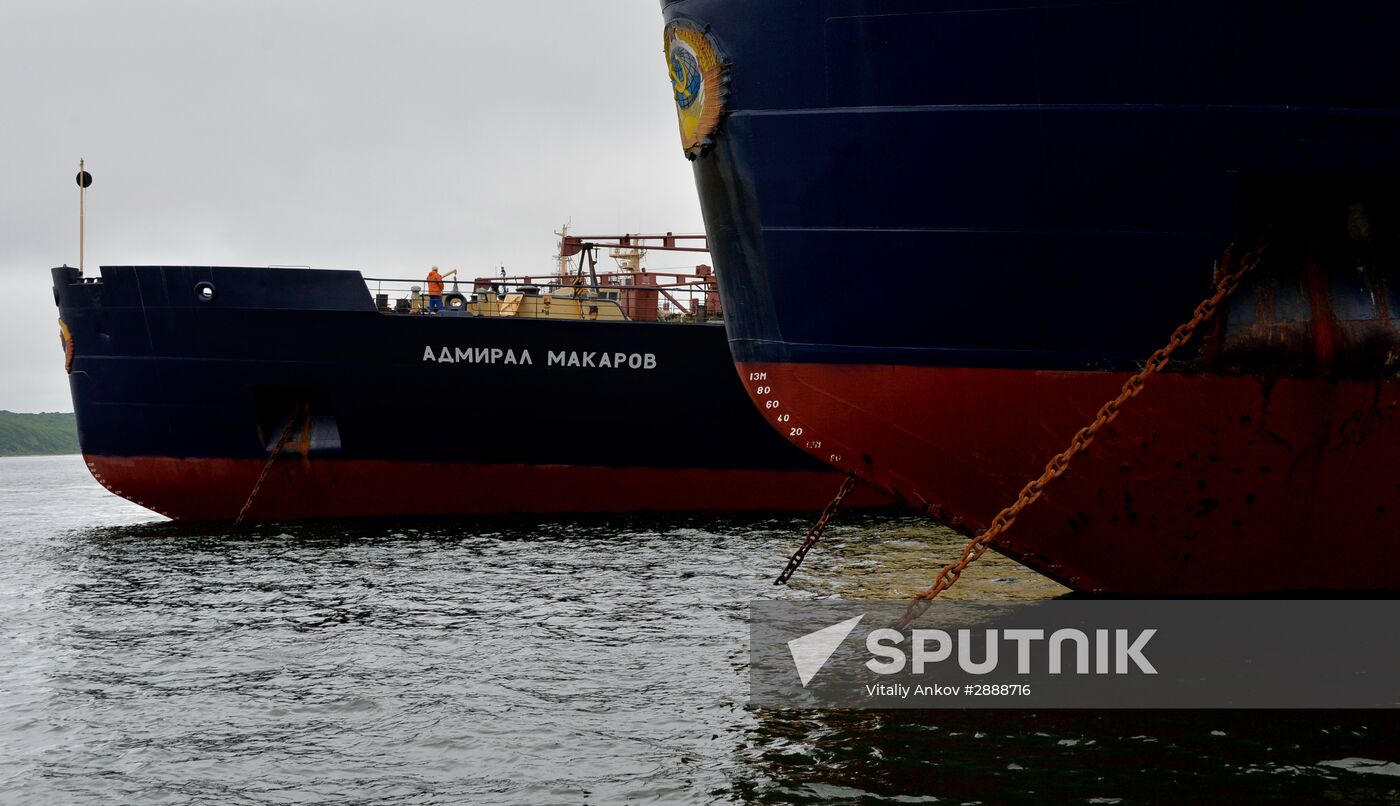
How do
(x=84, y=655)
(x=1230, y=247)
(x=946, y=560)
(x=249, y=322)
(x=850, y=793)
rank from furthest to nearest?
(x=249, y=322) → (x=946, y=560) → (x=84, y=655) → (x=1230, y=247) → (x=850, y=793)

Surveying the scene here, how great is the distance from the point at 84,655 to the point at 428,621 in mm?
2879

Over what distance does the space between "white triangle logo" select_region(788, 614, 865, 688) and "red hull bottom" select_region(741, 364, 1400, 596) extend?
55.0 inches

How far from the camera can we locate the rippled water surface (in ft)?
21.6

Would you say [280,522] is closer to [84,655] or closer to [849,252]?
[84,655]

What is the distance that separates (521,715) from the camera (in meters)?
8.03

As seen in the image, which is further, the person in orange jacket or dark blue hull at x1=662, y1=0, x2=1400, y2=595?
the person in orange jacket

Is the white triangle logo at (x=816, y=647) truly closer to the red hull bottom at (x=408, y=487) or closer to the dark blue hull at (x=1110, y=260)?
the dark blue hull at (x=1110, y=260)

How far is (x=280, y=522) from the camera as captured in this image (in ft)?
68.5

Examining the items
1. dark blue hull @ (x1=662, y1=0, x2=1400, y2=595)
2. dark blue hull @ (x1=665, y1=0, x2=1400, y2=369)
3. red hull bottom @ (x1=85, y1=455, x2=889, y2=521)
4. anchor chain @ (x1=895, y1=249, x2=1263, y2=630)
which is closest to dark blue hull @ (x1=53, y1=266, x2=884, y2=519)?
red hull bottom @ (x1=85, y1=455, x2=889, y2=521)

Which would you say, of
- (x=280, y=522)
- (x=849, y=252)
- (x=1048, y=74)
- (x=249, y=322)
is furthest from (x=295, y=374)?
(x=1048, y=74)

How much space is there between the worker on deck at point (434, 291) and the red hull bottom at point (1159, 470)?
13.3 m

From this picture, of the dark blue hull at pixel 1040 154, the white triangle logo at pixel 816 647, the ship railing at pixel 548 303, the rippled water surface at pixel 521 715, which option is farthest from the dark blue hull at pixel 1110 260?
the ship railing at pixel 548 303

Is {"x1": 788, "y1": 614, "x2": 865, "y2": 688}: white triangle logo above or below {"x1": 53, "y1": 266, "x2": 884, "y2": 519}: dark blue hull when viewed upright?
below

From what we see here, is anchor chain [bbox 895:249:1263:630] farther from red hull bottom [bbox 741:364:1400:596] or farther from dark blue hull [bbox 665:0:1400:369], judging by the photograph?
red hull bottom [bbox 741:364:1400:596]
